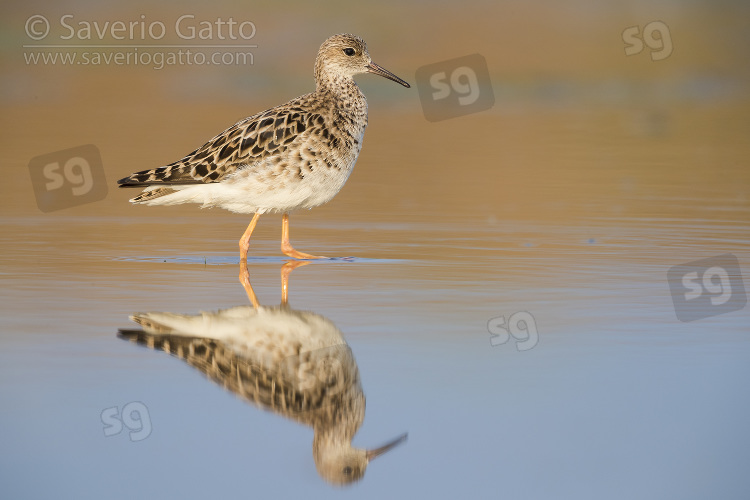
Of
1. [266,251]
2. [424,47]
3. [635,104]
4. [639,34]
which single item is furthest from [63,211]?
[639,34]

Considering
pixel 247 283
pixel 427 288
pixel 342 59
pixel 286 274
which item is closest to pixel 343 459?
pixel 427 288

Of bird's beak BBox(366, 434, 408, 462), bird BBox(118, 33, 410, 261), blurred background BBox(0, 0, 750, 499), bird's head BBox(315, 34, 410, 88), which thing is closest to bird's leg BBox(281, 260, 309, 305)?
blurred background BBox(0, 0, 750, 499)

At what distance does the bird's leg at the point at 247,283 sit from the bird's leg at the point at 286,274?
190mm

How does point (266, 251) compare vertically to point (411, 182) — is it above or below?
below

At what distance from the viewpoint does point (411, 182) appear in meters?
15.1

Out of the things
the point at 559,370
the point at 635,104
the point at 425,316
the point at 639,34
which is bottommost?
the point at 559,370

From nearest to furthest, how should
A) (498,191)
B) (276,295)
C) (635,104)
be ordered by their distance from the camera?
(276,295), (498,191), (635,104)

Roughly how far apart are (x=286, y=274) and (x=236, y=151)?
130 cm

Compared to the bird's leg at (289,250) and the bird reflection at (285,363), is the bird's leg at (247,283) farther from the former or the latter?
the bird's leg at (289,250)

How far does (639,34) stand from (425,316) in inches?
874

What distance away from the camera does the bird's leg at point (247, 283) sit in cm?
842

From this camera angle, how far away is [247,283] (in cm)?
920

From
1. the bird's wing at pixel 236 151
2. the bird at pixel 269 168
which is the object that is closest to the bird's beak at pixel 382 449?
the bird at pixel 269 168

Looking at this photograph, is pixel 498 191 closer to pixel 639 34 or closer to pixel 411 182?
pixel 411 182
